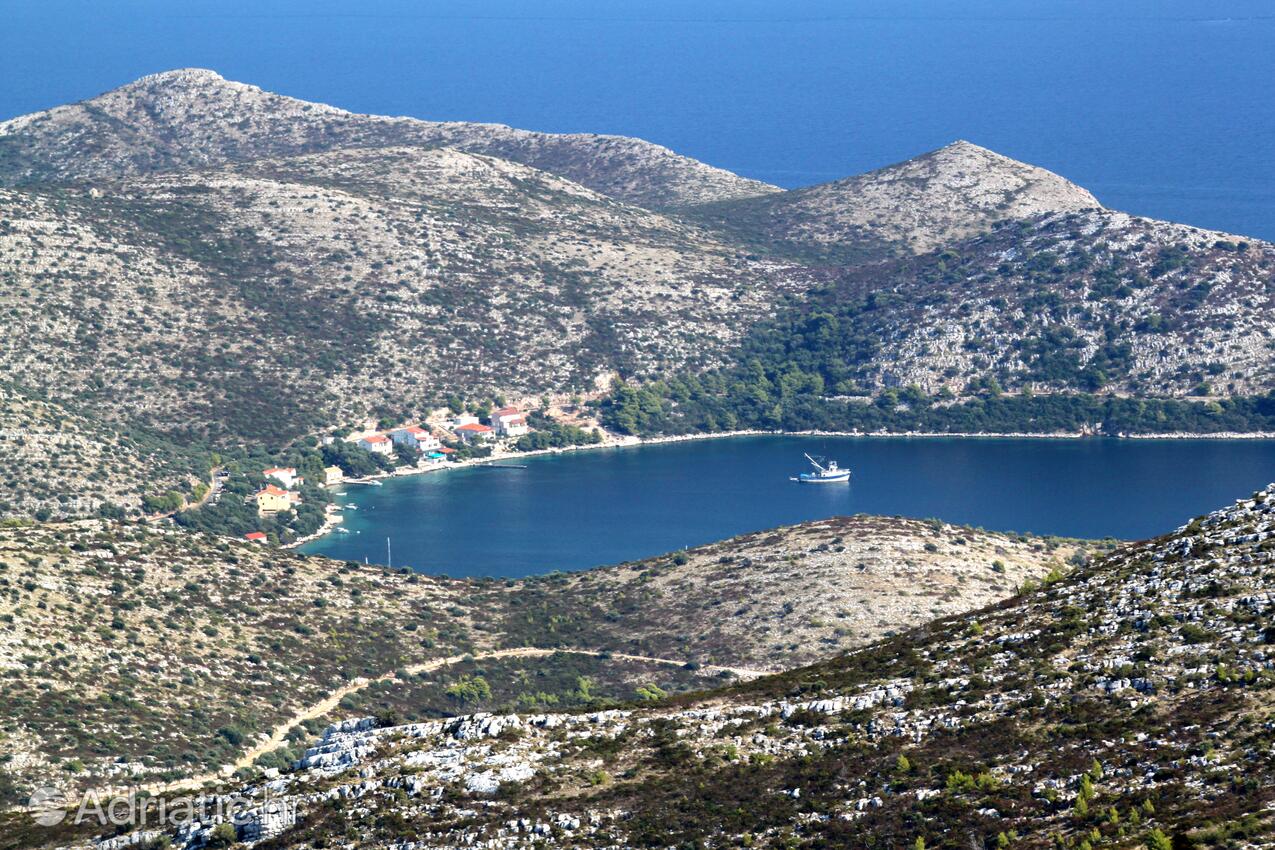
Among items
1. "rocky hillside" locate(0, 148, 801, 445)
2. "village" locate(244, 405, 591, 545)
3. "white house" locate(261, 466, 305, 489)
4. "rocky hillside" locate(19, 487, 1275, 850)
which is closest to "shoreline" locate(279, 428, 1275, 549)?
"village" locate(244, 405, 591, 545)

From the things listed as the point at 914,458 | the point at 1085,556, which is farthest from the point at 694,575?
the point at 914,458

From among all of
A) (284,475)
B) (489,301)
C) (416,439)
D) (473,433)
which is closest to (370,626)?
(284,475)

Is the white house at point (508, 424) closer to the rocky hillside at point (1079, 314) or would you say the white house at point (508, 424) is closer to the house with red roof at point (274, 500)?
the house with red roof at point (274, 500)

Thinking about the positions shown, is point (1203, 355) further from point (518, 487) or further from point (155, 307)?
point (155, 307)

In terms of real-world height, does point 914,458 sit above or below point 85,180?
below

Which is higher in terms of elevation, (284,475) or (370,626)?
(284,475)

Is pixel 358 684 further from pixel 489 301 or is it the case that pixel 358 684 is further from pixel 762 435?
pixel 489 301
